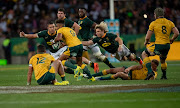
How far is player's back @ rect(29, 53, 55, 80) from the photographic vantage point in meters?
10.7

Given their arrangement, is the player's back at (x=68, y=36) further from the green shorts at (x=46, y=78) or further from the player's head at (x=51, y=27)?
the green shorts at (x=46, y=78)

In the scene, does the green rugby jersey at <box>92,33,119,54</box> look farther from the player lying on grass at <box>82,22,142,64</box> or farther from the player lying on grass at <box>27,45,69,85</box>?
the player lying on grass at <box>27,45,69,85</box>

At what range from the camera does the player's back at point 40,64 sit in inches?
420

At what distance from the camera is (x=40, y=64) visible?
35.1ft

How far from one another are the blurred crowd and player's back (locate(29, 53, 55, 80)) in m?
15.9

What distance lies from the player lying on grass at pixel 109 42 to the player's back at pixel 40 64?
2.06 m

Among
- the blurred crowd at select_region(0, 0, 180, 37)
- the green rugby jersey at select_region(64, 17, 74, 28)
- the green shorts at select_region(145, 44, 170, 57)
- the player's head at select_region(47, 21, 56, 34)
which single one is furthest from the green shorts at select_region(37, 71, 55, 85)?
the blurred crowd at select_region(0, 0, 180, 37)

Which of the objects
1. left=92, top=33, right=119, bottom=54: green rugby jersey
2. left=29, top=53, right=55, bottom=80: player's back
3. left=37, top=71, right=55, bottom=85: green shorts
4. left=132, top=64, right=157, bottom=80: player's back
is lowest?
left=132, top=64, right=157, bottom=80: player's back

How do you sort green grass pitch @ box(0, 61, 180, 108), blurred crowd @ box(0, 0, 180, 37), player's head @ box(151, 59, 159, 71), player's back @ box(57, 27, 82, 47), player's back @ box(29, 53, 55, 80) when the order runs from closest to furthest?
1. green grass pitch @ box(0, 61, 180, 108)
2. player's back @ box(29, 53, 55, 80)
3. player's back @ box(57, 27, 82, 47)
4. player's head @ box(151, 59, 159, 71)
5. blurred crowd @ box(0, 0, 180, 37)

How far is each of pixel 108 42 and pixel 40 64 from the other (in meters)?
2.79

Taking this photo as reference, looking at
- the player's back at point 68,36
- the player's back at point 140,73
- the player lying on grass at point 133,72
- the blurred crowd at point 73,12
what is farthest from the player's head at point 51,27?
the blurred crowd at point 73,12

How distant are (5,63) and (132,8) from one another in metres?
8.88

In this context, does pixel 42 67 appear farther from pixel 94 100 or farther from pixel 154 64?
pixel 154 64

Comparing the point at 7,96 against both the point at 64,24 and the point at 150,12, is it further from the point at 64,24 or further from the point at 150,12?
the point at 150,12
